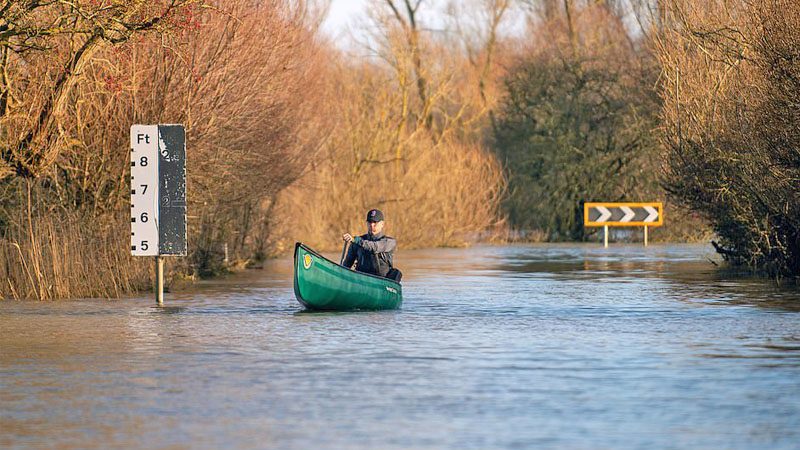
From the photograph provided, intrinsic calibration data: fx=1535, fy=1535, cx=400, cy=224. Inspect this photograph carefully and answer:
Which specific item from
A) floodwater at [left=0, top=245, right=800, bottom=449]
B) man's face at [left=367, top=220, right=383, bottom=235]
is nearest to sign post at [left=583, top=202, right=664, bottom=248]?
floodwater at [left=0, top=245, right=800, bottom=449]

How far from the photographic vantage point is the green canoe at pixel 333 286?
21703 millimetres

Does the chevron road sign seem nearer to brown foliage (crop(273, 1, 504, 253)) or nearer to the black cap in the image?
brown foliage (crop(273, 1, 504, 253))

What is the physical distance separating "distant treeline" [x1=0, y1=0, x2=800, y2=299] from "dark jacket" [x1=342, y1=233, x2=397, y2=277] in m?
4.34

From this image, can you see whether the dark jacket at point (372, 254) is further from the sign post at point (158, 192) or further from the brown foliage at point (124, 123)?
the brown foliage at point (124, 123)

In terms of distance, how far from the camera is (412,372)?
575 inches

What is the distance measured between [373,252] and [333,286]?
1.43m

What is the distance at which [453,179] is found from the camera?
52.6 metres

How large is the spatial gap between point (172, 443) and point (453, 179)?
1673 inches

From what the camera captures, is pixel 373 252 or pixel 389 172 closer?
pixel 373 252

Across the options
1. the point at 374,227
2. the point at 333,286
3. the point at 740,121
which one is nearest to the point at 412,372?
the point at 333,286

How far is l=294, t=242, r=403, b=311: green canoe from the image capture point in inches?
854

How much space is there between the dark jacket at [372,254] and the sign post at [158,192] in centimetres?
288

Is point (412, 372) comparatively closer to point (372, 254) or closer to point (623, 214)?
point (372, 254)

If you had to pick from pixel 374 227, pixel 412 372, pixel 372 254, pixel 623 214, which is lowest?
pixel 412 372
